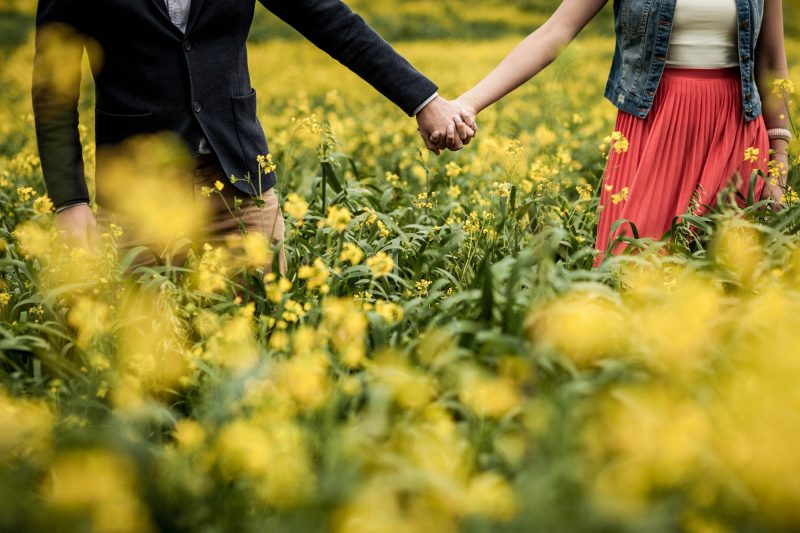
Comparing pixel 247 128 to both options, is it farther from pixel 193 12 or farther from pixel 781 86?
pixel 781 86

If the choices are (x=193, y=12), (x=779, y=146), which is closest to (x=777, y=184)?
(x=779, y=146)

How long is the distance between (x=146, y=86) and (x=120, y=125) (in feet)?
0.57

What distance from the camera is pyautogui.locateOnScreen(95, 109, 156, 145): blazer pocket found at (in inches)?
107

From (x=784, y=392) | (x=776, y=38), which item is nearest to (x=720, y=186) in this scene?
(x=776, y=38)

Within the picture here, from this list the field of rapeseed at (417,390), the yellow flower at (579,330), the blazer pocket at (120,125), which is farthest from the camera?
the blazer pocket at (120,125)

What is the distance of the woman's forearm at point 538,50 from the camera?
9.93ft

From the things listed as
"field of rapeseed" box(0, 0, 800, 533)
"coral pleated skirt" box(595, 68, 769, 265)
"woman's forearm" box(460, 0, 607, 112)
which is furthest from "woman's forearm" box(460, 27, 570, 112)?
"coral pleated skirt" box(595, 68, 769, 265)

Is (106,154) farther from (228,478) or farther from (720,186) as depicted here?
(720,186)

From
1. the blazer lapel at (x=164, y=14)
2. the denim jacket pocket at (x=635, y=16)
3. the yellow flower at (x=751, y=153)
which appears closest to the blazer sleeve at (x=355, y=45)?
the blazer lapel at (x=164, y=14)

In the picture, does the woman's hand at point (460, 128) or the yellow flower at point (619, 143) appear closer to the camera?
the yellow flower at point (619, 143)

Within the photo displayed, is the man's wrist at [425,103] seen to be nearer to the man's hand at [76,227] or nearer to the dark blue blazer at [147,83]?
the dark blue blazer at [147,83]

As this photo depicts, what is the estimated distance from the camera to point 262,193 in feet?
9.91

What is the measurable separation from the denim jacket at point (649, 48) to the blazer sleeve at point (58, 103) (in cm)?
200

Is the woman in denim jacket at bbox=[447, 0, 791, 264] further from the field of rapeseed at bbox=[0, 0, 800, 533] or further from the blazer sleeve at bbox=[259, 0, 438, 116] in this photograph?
the blazer sleeve at bbox=[259, 0, 438, 116]
